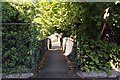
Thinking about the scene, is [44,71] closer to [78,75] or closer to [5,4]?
[78,75]

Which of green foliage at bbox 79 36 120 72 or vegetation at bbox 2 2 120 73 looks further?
green foliage at bbox 79 36 120 72

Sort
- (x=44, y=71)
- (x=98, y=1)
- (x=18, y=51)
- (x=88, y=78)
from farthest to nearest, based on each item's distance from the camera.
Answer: (x=44, y=71) < (x=18, y=51) < (x=88, y=78) < (x=98, y=1)

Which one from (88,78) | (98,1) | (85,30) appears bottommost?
(88,78)

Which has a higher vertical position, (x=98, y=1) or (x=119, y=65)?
(x=98, y=1)

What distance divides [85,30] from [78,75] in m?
1.52

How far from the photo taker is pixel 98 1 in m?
5.31

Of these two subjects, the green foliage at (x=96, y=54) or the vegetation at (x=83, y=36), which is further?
the green foliage at (x=96, y=54)

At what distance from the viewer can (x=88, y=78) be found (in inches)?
242

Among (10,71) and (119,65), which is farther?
(119,65)

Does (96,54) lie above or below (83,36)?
below

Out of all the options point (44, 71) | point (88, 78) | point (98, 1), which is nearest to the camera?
point (98, 1)

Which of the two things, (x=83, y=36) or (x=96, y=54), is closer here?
(x=96, y=54)

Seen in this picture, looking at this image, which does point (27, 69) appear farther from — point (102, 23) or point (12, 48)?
point (102, 23)

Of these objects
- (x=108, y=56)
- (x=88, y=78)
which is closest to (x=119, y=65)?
(x=108, y=56)
